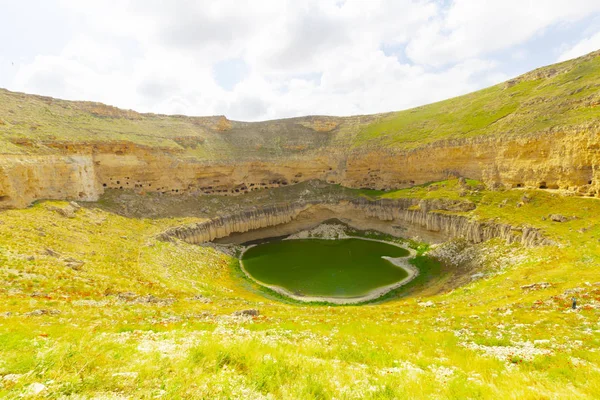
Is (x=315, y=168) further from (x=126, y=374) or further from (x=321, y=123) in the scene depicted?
(x=126, y=374)

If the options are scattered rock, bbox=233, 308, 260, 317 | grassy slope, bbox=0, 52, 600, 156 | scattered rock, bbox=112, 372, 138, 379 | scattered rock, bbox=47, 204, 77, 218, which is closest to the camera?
scattered rock, bbox=112, 372, 138, 379

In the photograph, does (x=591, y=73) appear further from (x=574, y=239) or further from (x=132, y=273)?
(x=132, y=273)

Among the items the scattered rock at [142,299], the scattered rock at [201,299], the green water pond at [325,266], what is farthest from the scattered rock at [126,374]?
the green water pond at [325,266]

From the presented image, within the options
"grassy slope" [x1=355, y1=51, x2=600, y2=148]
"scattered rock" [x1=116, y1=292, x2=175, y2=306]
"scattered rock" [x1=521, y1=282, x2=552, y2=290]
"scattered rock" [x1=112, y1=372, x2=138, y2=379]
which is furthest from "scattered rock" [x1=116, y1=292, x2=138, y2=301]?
"grassy slope" [x1=355, y1=51, x2=600, y2=148]

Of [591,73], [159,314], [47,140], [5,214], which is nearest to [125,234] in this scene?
[5,214]

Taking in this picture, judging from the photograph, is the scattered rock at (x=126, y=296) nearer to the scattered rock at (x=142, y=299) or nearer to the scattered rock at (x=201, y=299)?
the scattered rock at (x=142, y=299)

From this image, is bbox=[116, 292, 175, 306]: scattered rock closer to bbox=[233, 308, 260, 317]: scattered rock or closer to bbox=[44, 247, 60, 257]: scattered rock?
bbox=[233, 308, 260, 317]: scattered rock

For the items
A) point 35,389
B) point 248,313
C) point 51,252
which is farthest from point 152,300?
point 35,389
